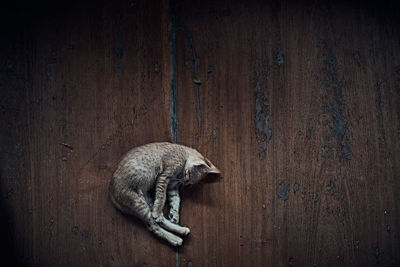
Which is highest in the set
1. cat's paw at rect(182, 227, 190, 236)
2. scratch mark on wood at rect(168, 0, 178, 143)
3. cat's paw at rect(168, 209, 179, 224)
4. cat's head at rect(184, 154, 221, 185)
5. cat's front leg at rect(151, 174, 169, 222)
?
scratch mark on wood at rect(168, 0, 178, 143)

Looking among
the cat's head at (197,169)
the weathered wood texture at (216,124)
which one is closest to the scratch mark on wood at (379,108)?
the weathered wood texture at (216,124)

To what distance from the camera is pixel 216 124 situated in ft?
2.51

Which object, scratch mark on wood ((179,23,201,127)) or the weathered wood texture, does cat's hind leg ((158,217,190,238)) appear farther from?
scratch mark on wood ((179,23,201,127))

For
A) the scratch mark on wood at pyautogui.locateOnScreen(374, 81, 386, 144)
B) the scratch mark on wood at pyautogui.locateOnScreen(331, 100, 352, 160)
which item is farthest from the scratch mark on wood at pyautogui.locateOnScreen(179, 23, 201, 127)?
the scratch mark on wood at pyautogui.locateOnScreen(374, 81, 386, 144)

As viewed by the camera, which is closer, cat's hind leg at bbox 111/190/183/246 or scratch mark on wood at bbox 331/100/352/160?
cat's hind leg at bbox 111/190/183/246

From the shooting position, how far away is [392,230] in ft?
2.55

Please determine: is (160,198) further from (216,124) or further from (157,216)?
(216,124)

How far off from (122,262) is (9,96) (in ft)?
1.65

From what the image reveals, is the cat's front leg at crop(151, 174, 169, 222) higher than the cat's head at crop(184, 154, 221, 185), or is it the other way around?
the cat's head at crop(184, 154, 221, 185)

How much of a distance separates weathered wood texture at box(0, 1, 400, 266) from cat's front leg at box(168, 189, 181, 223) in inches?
1.1

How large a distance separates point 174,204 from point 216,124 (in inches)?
9.1

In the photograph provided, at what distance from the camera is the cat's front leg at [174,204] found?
2.34ft

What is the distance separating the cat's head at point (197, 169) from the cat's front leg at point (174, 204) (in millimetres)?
39

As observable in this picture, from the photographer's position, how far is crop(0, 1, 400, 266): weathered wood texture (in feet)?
2.37
